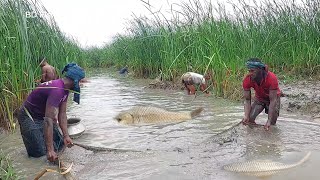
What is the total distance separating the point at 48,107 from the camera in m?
3.97

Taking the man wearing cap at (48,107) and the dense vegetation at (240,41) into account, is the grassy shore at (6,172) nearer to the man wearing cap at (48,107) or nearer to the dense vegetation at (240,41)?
the man wearing cap at (48,107)

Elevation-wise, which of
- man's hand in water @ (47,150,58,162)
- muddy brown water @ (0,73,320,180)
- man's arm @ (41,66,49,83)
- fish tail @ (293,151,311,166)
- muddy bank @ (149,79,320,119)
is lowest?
muddy brown water @ (0,73,320,180)

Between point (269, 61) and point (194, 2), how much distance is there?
8.64ft

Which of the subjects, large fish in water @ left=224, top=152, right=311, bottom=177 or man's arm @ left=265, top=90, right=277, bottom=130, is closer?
large fish in water @ left=224, top=152, right=311, bottom=177

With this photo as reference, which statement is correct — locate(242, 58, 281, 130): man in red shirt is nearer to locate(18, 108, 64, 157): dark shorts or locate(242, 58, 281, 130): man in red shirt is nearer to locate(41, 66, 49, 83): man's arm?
locate(18, 108, 64, 157): dark shorts

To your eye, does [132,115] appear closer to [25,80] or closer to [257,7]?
[25,80]

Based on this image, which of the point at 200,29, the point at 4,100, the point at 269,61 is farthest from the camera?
the point at 269,61

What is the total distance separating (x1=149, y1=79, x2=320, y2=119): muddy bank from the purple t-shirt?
4.07 meters

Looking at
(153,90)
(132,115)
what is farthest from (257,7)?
(132,115)

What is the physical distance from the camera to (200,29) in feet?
30.6

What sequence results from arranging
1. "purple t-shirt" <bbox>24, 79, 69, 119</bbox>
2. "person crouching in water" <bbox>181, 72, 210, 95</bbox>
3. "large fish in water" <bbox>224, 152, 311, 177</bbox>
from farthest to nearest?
"person crouching in water" <bbox>181, 72, 210, 95</bbox> → "purple t-shirt" <bbox>24, 79, 69, 119</bbox> → "large fish in water" <bbox>224, 152, 311, 177</bbox>

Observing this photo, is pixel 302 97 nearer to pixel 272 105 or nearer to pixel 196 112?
pixel 196 112

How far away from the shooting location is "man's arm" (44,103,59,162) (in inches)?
152

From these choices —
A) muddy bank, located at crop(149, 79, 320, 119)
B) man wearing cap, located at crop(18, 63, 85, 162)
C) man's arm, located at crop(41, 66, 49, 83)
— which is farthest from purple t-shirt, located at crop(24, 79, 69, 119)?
muddy bank, located at crop(149, 79, 320, 119)
